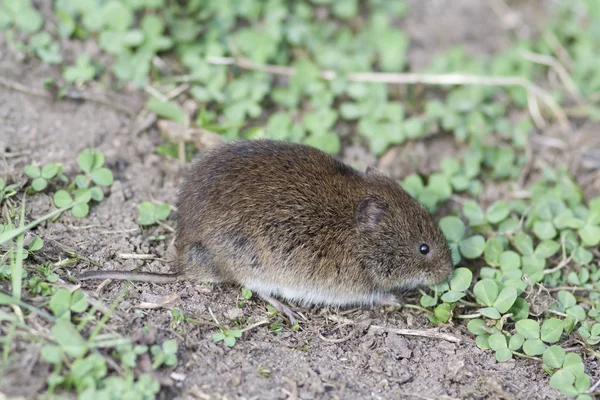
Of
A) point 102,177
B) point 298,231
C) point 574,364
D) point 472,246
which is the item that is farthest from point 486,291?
point 102,177

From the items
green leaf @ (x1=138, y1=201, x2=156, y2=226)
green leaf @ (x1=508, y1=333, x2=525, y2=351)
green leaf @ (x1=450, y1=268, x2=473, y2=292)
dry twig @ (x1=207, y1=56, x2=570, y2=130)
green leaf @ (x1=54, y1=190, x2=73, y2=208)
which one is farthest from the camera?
dry twig @ (x1=207, y1=56, x2=570, y2=130)

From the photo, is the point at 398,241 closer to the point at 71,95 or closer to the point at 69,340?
the point at 69,340

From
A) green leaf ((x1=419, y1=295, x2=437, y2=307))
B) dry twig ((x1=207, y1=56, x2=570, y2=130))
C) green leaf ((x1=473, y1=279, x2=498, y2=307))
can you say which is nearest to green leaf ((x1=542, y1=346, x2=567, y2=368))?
green leaf ((x1=473, y1=279, x2=498, y2=307))

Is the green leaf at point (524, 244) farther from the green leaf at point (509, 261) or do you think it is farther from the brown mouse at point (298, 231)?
the brown mouse at point (298, 231)

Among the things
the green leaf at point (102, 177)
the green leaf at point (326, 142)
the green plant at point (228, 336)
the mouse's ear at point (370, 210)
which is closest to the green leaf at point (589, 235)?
the mouse's ear at point (370, 210)

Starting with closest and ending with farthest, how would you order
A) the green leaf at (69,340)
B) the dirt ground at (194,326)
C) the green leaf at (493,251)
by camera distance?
1. the green leaf at (69,340)
2. the dirt ground at (194,326)
3. the green leaf at (493,251)

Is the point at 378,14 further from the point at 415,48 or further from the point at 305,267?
the point at 305,267

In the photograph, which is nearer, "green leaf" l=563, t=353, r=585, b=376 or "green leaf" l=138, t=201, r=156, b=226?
"green leaf" l=563, t=353, r=585, b=376

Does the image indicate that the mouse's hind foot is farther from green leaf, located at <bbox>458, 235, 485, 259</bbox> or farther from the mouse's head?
green leaf, located at <bbox>458, 235, 485, 259</bbox>
